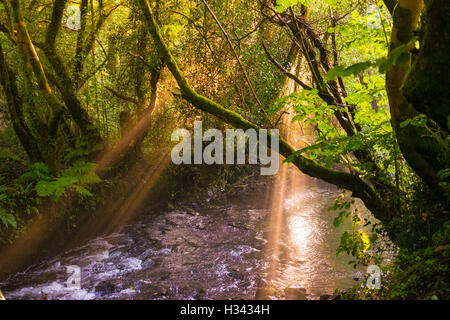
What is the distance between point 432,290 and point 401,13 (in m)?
2.54

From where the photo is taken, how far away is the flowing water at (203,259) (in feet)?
18.3

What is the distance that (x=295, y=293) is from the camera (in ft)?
17.5

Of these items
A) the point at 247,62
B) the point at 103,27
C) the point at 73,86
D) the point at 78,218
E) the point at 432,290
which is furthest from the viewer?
the point at 247,62

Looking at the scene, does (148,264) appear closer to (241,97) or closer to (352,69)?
(241,97)

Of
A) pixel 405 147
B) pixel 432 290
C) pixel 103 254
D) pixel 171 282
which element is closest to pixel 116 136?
pixel 103 254

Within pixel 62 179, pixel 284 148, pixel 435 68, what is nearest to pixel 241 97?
pixel 284 148

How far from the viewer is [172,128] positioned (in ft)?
32.2

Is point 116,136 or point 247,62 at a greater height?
point 247,62

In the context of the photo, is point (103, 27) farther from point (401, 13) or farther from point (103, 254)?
point (401, 13)

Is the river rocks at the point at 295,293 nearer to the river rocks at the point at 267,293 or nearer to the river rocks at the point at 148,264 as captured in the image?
the river rocks at the point at 267,293

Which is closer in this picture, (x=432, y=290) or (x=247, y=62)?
(x=432, y=290)

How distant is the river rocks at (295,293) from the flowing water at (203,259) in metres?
0.12

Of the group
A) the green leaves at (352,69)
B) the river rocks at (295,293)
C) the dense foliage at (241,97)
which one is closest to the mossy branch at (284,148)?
the dense foliage at (241,97)

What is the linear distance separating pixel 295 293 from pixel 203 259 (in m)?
2.04
